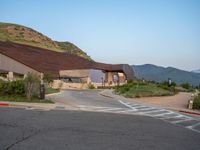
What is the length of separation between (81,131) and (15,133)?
2.30m

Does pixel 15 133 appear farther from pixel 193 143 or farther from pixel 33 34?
pixel 33 34

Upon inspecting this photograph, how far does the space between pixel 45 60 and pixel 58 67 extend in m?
3.74

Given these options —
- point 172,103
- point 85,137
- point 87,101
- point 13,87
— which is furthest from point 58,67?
point 85,137

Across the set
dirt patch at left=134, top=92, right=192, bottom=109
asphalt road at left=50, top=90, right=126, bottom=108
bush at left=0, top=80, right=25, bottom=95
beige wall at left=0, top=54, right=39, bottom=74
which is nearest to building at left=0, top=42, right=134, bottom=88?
beige wall at left=0, top=54, right=39, bottom=74

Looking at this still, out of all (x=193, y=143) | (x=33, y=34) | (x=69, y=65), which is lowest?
(x=193, y=143)

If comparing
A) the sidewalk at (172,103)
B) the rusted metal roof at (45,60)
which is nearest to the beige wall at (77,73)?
the rusted metal roof at (45,60)

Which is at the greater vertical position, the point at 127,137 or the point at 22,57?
the point at 22,57

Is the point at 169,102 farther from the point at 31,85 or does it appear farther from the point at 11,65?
the point at 11,65

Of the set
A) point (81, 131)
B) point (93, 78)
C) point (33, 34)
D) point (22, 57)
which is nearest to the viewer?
point (81, 131)

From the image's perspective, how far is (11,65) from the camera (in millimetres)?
55438

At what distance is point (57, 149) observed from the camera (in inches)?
296

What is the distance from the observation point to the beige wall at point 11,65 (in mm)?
53703

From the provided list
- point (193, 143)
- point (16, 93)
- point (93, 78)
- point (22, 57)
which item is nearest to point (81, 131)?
point (193, 143)

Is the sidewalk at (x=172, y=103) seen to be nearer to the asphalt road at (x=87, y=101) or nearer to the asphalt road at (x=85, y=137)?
the asphalt road at (x=87, y=101)
